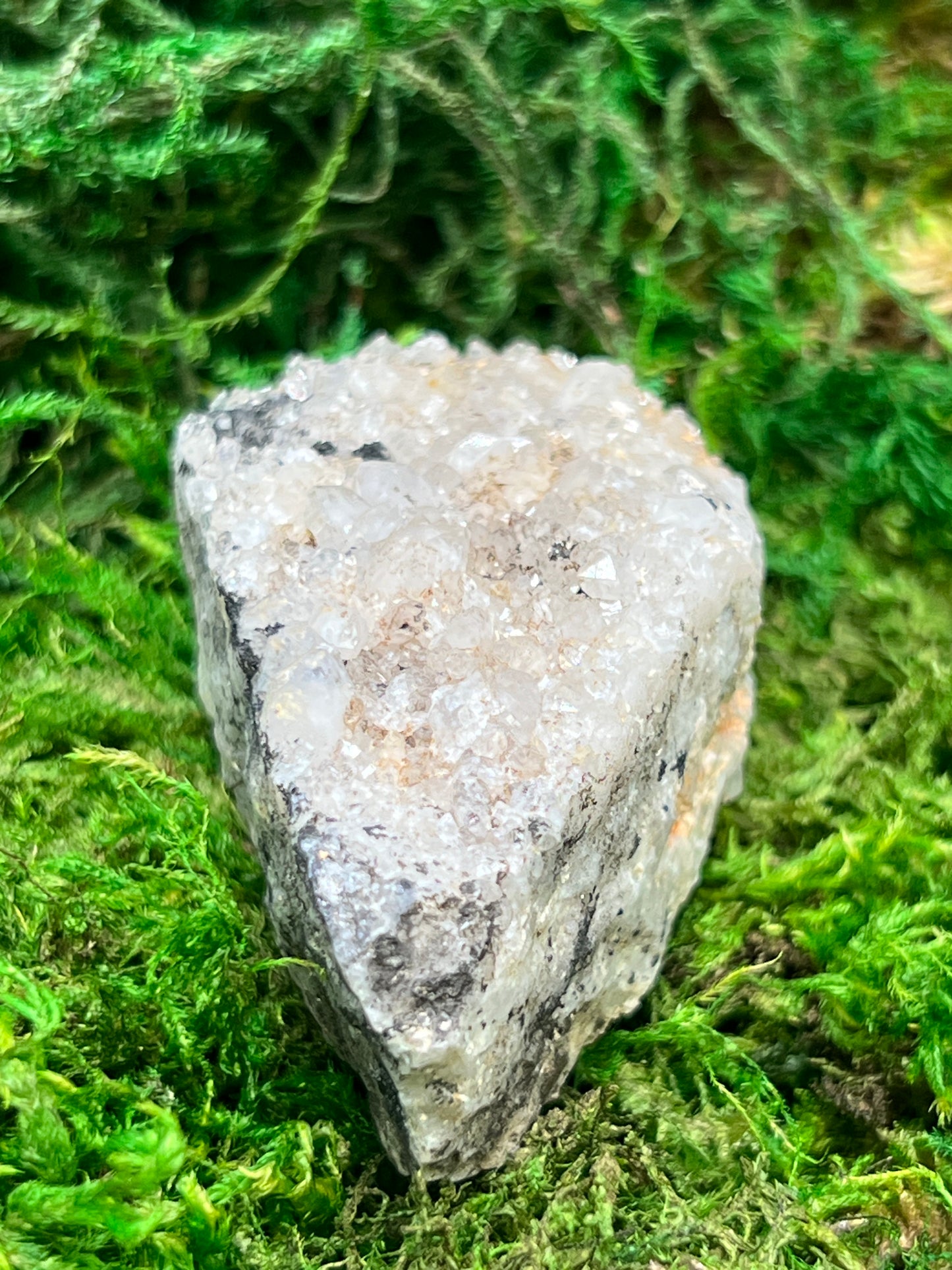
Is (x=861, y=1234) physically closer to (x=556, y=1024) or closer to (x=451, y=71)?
(x=556, y=1024)

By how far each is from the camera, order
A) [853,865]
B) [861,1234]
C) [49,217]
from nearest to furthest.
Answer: [861,1234] < [853,865] < [49,217]

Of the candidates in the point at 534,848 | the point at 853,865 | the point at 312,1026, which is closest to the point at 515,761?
the point at 534,848

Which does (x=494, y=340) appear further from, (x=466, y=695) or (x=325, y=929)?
(x=325, y=929)

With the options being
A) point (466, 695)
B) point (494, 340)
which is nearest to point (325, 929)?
point (466, 695)
